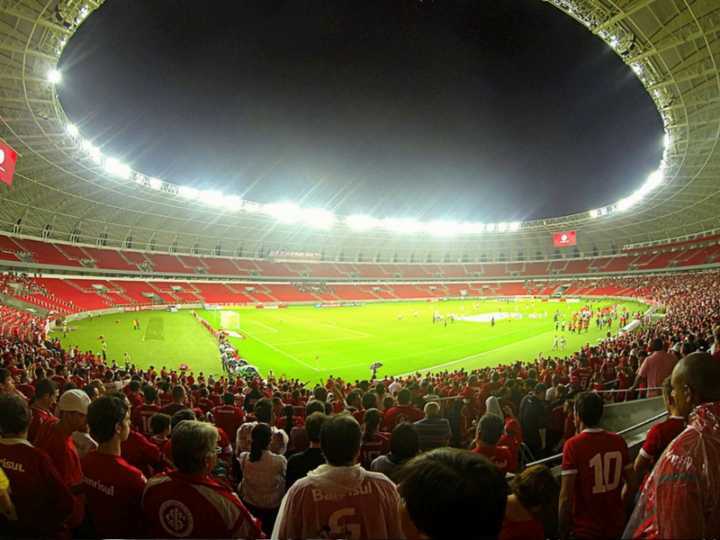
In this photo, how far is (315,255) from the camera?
287 feet

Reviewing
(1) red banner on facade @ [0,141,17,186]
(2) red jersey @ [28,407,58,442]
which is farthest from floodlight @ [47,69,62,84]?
(2) red jersey @ [28,407,58,442]

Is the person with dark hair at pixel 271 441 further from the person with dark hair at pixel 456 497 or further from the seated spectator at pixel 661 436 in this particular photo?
the person with dark hair at pixel 456 497

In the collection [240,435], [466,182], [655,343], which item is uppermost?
[466,182]

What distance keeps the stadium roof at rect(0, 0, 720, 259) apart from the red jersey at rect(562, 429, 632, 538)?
24.4 m

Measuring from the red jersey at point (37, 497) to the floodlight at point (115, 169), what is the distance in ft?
149

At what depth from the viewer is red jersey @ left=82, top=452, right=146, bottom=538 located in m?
3.21

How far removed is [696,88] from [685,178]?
62.4 ft

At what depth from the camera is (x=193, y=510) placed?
288 centimetres

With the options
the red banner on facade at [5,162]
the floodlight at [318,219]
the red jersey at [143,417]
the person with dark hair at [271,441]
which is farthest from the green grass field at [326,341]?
the floodlight at [318,219]

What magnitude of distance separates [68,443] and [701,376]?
16.7 ft

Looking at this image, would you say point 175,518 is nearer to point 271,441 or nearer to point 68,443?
point 68,443

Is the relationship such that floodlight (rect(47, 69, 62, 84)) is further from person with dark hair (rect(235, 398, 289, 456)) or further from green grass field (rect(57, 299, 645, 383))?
person with dark hair (rect(235, 398, 289, 456))

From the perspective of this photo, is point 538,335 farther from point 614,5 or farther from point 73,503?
point 73,503

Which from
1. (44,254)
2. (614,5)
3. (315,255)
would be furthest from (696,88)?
(315,255)
